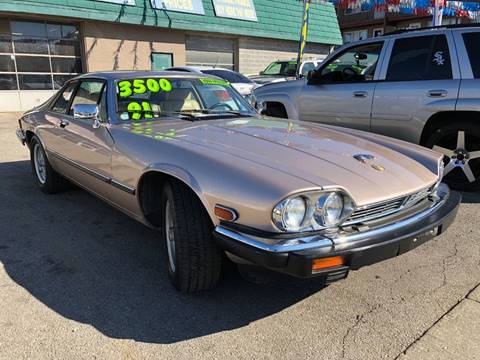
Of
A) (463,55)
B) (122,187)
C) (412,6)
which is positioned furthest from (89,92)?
(412,6)

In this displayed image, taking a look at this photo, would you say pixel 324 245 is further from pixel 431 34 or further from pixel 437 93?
pixel 431 34

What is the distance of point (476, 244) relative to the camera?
365cm

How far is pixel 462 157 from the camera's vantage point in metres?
4.93

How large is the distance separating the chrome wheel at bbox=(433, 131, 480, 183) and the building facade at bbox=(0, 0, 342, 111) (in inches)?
461

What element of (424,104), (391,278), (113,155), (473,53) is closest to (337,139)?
(391,278)

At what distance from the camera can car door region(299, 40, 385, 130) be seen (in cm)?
555

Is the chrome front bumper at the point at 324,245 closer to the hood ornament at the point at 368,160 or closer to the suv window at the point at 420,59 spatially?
the hood ornament at the point at 368,160

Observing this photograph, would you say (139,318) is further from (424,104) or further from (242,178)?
(424,104)

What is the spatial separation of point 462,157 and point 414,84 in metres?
1.00

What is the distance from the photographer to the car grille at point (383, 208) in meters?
2.39

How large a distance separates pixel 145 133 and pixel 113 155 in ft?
1.15

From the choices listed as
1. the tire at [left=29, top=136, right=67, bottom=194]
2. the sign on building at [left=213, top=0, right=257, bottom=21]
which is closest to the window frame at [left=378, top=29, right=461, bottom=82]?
the tire at [left=29, top=136, right=67, bottom=194]

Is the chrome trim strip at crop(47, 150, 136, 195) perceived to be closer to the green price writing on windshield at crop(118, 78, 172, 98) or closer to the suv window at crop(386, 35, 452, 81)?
the green price writing on windshield at crop(118, 78, 172, 98)

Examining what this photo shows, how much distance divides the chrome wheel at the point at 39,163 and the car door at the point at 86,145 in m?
0.60
